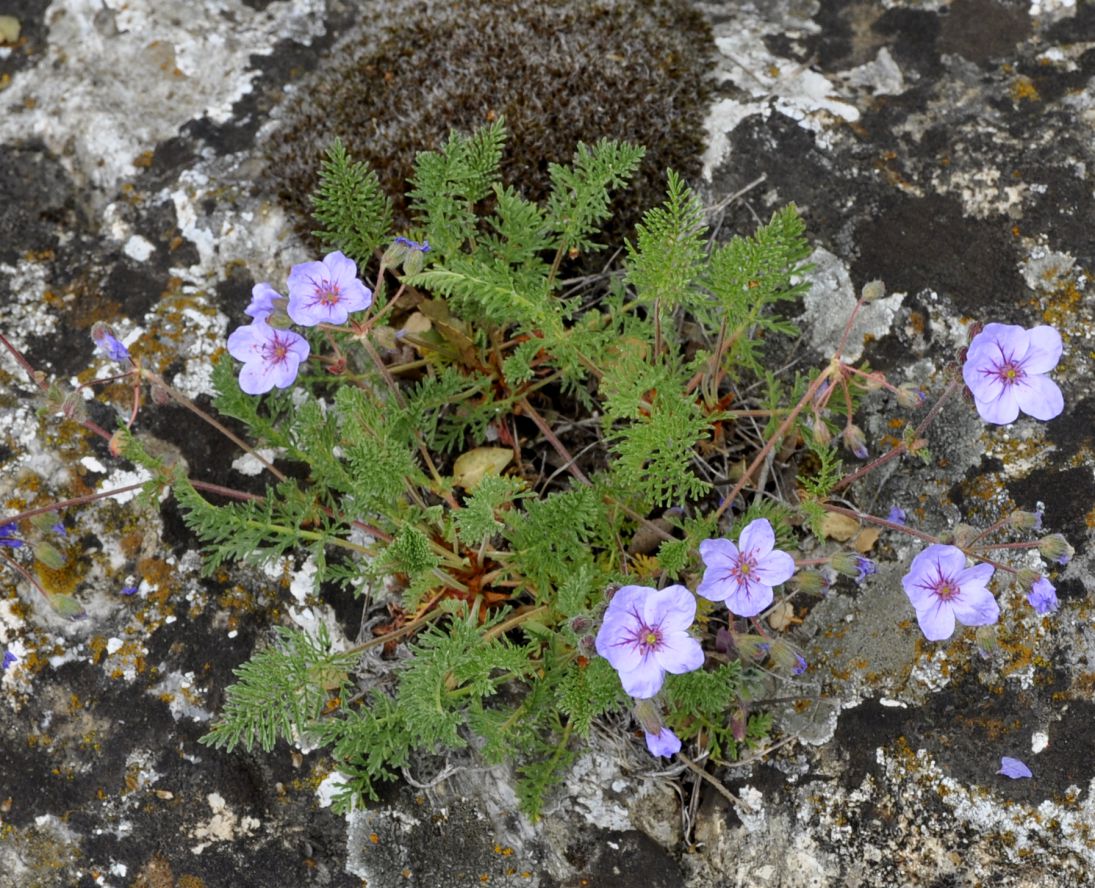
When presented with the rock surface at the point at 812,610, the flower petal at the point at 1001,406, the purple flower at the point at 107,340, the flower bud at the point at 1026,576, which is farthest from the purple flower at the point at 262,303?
the flower bud at the point at 1026,576

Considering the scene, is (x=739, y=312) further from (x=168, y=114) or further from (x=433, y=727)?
(x=168, y=114)

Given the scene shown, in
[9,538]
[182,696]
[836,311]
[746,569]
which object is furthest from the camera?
[836,311]

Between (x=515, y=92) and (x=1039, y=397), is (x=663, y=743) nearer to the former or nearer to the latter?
(x=1039, y=397)

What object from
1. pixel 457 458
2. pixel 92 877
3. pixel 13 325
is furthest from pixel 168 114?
pixel 92 877

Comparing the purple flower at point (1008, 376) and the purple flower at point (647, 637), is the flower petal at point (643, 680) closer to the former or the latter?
the purple flower at point (647, 637)

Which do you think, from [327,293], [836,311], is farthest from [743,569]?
[327,293]

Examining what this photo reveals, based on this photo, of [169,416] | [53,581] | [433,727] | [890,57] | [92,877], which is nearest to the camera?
[433,727]
